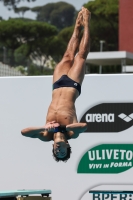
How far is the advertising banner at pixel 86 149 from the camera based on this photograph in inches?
248

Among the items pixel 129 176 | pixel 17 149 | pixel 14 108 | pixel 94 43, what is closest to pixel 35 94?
pixel 14 108

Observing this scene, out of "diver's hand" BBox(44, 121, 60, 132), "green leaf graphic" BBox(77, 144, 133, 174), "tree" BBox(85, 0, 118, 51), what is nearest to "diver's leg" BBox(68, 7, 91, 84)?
"diver's hand" BBox(44, 121, 60, 132)

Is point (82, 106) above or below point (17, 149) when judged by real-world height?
above

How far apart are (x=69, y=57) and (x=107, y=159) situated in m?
1.54

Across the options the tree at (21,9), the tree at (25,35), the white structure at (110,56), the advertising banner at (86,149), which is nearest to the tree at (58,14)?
the tree at (21,9)

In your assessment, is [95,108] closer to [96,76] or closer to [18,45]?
[96,76]

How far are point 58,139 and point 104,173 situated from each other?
4.72ft

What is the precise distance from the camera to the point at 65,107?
5.19 m

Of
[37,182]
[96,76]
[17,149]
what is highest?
[96,76]

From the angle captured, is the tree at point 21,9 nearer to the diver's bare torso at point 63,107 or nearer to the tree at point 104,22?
the tree at point 104,22

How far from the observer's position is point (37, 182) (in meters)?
6.40

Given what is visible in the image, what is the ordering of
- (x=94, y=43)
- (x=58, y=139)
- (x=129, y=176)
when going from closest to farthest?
1. (x=58, y=139)
2. (x=129, y=176)
3. (x=94, y=43)

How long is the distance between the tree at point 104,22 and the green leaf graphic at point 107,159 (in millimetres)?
40517

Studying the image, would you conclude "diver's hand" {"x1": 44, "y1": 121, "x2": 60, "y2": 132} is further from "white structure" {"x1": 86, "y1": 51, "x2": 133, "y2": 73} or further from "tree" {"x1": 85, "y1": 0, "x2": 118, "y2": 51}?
"tree" {"x1": 85, "y1": 0, "x2": 118, "y2": 51}
